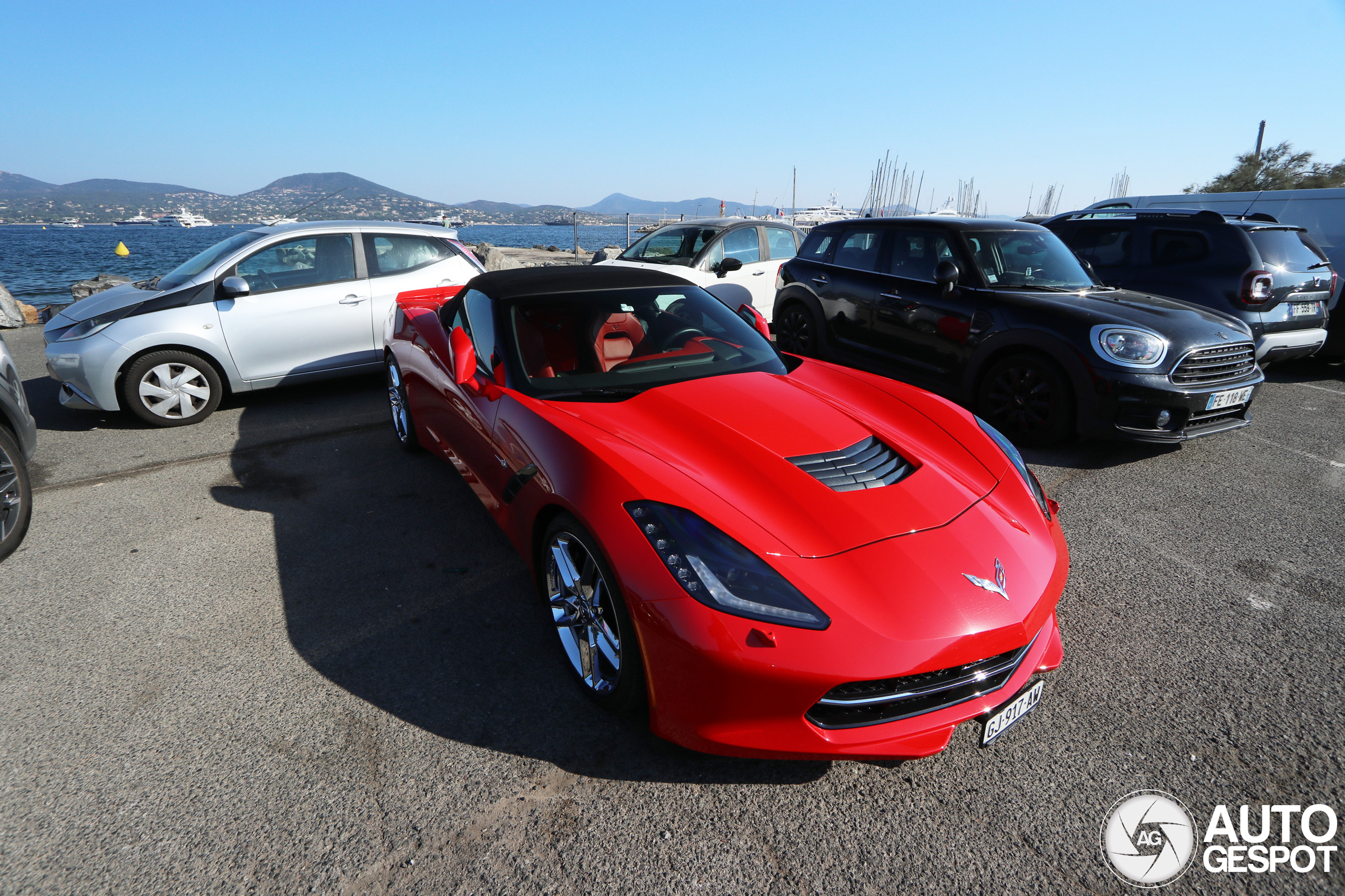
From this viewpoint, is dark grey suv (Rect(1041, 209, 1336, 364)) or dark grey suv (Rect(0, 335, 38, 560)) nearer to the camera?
dark grey suv (Rect(0, 335, 38, 560))

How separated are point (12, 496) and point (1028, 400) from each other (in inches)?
244

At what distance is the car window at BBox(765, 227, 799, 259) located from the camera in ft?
29.5

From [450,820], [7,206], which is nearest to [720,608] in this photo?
[450,820]

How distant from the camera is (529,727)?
7.53ft

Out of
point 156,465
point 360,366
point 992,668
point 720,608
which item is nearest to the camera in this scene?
point 720,608

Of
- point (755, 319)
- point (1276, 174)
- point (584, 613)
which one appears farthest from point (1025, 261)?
point (1276, 174)

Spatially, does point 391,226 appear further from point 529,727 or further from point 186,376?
point 529,727

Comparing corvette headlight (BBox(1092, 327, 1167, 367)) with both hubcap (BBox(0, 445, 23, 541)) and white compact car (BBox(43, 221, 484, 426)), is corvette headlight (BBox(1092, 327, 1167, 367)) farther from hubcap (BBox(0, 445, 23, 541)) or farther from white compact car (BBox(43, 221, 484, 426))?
hubcap (BBox(0, 445, 23, 541))

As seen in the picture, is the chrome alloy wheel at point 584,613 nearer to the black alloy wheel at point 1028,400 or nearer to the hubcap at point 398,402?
the hubcap at point 398,402

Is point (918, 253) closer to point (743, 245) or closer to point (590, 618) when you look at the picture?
point (743, 245)

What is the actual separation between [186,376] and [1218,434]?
8381mm

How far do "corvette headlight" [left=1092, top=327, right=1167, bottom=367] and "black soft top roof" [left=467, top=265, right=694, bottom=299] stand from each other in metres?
2.96

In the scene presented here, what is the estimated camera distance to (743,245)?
871cm

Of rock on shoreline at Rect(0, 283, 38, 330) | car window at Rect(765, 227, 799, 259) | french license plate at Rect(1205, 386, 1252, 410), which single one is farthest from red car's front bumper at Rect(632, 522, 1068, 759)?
rock on shoreline at Rect(0, 283, 38, 330)
